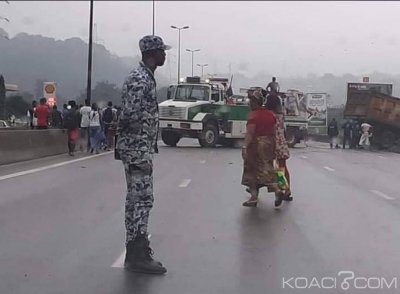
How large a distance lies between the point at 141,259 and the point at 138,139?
45.1 inches

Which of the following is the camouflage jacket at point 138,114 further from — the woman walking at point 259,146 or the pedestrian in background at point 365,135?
the pedestrian in background at point 365,135

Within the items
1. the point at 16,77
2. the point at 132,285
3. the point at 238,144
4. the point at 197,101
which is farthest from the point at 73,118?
the point at 132,285

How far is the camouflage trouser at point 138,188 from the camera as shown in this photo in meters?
6.40

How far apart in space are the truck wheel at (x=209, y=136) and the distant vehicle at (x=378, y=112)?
9.45 meters

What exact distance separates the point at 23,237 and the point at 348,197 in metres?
6.74

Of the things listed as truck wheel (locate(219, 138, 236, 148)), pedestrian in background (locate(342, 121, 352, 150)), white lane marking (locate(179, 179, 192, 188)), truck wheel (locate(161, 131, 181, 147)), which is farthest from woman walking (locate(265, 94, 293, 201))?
pedestrian in background (locate(342, 121, 352, 150))

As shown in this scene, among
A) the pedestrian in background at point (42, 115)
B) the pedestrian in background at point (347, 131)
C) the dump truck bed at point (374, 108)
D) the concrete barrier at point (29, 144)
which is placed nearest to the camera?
the concrete barrier at point (29, 144)

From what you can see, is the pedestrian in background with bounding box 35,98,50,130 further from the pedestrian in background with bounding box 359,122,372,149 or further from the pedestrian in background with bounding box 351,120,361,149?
the pedestrian in background with bounding box 359,122,372,149

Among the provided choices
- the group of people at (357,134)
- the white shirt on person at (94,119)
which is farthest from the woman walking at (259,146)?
the group of people at (357,134)

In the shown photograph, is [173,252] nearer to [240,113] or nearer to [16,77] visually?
[16,77]

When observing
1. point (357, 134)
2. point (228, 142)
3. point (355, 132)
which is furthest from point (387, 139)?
point (228, 142)

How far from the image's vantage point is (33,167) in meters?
17.4

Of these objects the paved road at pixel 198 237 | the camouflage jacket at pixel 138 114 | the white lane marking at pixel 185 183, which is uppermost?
the camouflage jacket at pixel 138 114
